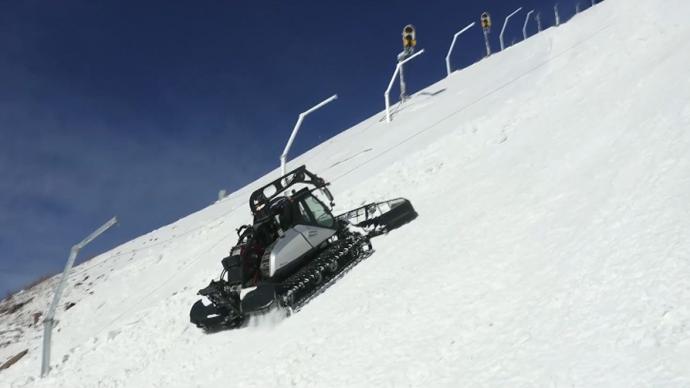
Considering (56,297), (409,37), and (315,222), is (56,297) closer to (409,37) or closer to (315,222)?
(315,222)

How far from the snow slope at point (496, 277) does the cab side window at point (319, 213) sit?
1.36 metres

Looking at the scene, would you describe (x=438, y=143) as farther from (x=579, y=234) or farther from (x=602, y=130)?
(x=579, y=234)

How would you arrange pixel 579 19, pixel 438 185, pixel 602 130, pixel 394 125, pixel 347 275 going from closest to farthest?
pixel 347 275
pixel 602 130
pixel 438 185
pixel 394 125
pixel 579 19

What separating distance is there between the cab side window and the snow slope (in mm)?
1362

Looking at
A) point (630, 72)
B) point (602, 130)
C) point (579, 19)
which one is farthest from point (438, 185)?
point (579, 19)

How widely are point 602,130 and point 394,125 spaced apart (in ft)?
47.7

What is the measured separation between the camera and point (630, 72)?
1373 cm

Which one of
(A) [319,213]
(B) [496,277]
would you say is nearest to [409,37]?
(A) [319,213]

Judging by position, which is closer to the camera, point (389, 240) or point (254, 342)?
point (254, 342)

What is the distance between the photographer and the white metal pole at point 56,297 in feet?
35.0

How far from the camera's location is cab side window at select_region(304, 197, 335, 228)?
1124 centimetres

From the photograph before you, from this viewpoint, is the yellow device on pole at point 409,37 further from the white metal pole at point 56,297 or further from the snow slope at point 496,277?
the white metal pole at point 56,297

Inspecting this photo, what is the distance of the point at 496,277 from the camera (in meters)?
6.59

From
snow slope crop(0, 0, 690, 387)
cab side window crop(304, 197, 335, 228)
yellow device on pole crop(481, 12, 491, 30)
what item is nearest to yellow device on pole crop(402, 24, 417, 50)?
snow slope crop(0, 0, 690, 387)
